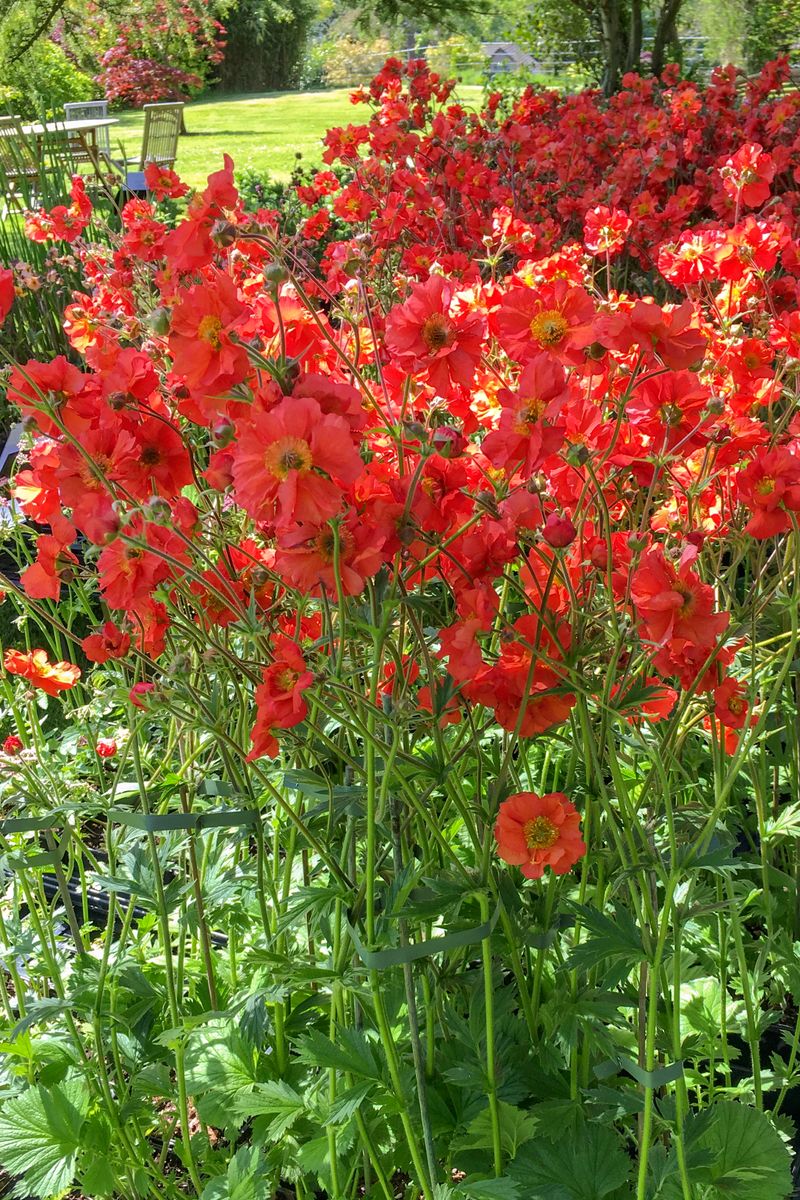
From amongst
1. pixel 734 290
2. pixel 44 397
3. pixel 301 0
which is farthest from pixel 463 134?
pixel 301 0

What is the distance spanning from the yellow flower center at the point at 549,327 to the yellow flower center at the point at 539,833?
51cm

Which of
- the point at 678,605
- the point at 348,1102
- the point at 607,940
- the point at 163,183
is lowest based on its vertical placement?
the point at 348,1102

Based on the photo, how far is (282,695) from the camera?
1.07 m

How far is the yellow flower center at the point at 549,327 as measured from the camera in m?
1.23

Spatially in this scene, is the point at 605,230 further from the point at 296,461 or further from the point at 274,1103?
the point at 274,1103

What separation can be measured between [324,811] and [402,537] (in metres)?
0.43

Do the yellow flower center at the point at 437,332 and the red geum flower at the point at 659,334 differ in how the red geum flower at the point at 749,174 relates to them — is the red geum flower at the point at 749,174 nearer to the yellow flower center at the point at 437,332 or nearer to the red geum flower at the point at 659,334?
the red geum flower at the point at 659,334

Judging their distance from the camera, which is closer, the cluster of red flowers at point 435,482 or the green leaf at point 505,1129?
the cluster of red flowers at point 435,482

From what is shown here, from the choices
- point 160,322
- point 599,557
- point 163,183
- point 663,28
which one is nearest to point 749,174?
point 599,557

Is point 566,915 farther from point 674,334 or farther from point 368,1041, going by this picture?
point 674,334

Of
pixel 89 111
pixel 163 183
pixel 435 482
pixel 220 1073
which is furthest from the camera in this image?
pixel 89 111

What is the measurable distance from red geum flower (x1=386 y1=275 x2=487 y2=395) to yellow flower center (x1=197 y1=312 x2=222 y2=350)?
0.19 meters

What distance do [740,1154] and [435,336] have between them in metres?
0.98

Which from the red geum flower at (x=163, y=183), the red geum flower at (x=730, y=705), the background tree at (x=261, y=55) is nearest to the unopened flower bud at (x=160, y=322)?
the red geum flower at (x=730, y=705)
